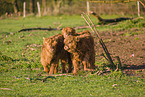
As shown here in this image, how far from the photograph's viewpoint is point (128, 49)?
12.5 meters

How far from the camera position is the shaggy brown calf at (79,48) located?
28.0 feet

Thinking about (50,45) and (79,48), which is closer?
(50,45)

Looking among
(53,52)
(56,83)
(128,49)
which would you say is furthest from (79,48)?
(128,49)

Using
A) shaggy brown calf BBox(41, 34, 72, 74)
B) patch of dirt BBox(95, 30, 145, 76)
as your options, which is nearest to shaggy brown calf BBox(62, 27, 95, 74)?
shaggy brown calf BBox(41, 34, 72, 74)

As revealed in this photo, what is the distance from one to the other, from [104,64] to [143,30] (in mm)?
7495

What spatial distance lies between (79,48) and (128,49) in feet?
14.7

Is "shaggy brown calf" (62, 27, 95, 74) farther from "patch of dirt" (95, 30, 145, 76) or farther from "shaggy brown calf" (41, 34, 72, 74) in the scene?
"patch of dirt" (95, 30, 145, 76)

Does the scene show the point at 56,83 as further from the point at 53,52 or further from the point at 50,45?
the point at 50,45

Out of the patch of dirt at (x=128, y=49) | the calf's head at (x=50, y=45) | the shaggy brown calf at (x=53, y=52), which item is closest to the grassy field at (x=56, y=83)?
the shaggy brown calf at (x=53, y=52)

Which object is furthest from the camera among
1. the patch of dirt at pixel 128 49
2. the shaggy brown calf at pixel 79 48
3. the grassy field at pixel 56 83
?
the patch of dirt at pixel 128 49

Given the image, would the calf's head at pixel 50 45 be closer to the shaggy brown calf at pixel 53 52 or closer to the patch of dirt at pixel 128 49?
the shaggy brown calf at pixel 53 52

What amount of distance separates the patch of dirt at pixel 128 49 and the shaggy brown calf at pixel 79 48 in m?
1.32

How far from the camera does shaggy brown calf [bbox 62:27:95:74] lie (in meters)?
8.53

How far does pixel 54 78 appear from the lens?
26.9 feet
